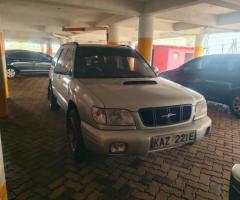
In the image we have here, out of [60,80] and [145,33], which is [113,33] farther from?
[60,80]

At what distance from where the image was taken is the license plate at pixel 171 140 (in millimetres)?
2387

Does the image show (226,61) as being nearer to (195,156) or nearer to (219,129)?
(219,129)

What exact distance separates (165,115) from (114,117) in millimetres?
636

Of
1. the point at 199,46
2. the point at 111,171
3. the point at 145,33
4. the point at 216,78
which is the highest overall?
the point at 145,33

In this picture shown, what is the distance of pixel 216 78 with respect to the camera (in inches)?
237

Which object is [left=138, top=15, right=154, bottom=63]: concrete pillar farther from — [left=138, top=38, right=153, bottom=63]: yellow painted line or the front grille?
the front grille

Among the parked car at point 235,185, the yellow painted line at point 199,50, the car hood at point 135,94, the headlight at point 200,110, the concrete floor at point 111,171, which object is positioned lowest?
the concrete floor at point 111,171

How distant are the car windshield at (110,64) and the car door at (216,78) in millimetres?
3049

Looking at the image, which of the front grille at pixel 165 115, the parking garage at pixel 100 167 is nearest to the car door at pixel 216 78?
the parking garage at pixel 100 167

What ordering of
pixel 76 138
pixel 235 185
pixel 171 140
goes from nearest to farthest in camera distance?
pixel 235 185, pixel 171 140, pixel 76 138

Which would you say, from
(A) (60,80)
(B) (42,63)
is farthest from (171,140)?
(B) (42,63)

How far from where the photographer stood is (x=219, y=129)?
4637 millimetres

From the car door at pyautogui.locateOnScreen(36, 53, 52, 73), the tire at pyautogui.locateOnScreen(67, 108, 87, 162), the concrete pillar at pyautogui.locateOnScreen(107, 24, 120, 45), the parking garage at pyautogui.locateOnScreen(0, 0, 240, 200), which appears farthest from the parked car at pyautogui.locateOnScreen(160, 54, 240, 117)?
the car door at pyautogui.locateOnScreen(36, 53, 52, 73)

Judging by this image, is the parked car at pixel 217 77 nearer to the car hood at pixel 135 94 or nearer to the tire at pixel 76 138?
the car hood at pixel 135 94
